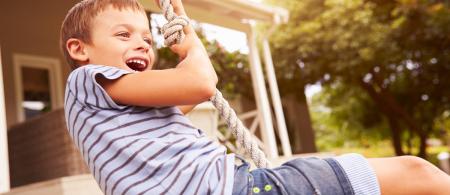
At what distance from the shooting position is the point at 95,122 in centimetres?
132

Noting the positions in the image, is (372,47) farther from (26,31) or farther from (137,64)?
(137,64)

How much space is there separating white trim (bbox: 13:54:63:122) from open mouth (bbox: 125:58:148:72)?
5.47m

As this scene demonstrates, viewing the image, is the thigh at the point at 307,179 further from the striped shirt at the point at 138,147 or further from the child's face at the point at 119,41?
the child's face at the point at 119,41

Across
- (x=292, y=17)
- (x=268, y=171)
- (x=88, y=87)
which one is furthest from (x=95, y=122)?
(x=292, y=17)

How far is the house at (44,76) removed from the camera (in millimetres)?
5320

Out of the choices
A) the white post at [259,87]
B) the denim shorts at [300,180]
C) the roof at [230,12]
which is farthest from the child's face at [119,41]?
the white post at [259,87]

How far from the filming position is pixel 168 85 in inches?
50.2

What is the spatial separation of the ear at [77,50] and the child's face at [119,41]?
19 millimetres

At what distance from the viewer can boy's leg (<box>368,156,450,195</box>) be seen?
132 centimetres

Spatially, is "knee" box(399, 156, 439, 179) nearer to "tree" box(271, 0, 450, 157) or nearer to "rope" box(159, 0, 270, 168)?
"rope" box(159, 0, 270, 168)

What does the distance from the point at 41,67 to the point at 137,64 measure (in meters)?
5.80

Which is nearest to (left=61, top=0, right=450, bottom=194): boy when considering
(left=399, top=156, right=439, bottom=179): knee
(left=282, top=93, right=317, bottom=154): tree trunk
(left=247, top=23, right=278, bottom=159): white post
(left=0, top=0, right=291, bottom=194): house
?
(left=399, top=156, right=439, bottom=179): knee

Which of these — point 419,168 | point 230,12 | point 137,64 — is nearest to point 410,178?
point 419,168

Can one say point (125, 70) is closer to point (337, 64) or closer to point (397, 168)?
point (397, 168)
